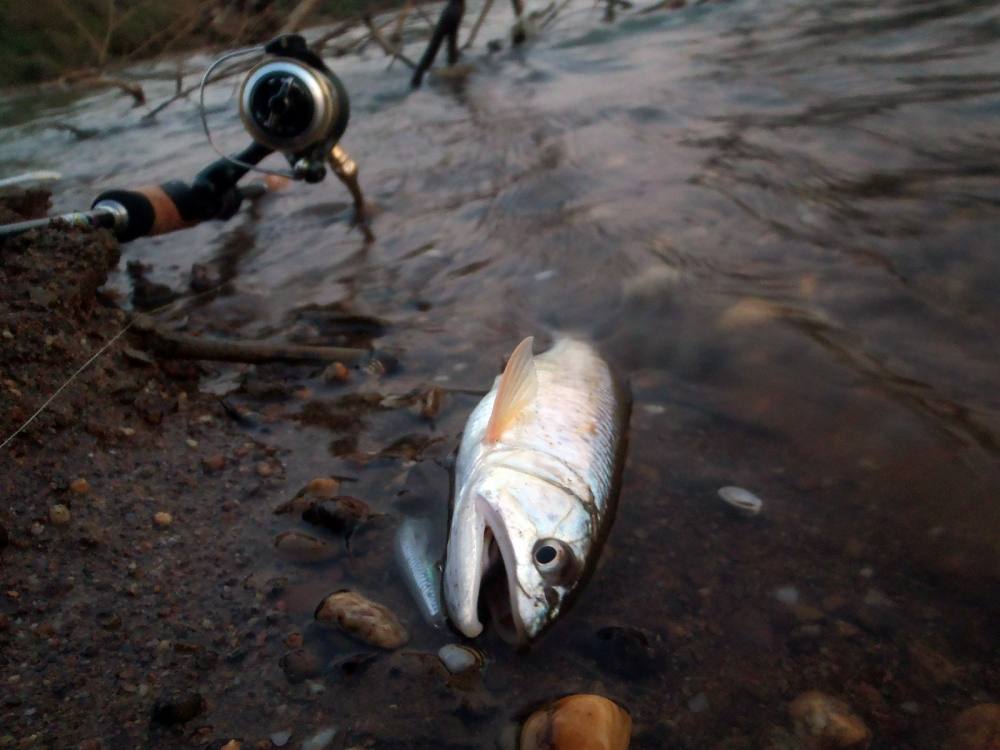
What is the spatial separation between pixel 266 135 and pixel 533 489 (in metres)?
2.77

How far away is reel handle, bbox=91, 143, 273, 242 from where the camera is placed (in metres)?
4.07

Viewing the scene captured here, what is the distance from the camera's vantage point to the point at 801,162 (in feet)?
17.4

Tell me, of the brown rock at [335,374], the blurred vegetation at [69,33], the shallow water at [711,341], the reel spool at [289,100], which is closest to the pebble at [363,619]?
the shallow water at [711,341]

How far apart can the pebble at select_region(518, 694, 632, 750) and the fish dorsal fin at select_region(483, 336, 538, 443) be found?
1.07 meters

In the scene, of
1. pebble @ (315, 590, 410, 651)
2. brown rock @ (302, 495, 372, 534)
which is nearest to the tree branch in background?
brown rock @ (302, 495, 372, 534)

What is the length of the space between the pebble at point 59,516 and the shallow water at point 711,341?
569 millimetres

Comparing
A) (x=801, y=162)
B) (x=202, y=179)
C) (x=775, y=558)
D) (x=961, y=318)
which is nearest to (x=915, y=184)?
(x=801, y=162)

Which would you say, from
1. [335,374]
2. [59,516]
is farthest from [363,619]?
[335,374]

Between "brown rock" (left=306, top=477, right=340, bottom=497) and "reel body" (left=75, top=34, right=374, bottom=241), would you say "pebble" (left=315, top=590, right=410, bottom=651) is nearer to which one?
"brown rock" (left=306, top=477, right=340, bottom=497)

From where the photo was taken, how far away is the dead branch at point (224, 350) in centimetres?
347

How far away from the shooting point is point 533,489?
2.56 metres

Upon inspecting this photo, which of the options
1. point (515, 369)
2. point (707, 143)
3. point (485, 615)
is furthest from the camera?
point (707, 143)

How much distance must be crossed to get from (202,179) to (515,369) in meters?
2.65

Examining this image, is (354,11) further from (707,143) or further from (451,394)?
(451,394)
